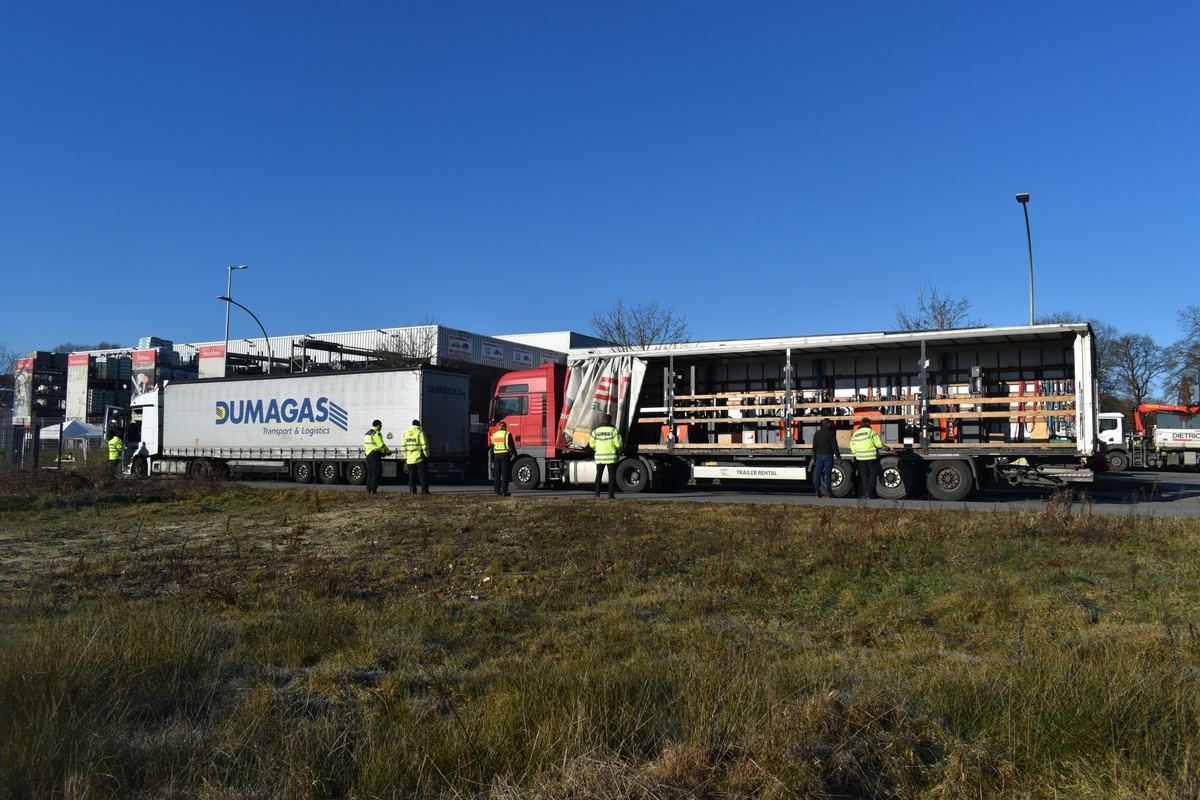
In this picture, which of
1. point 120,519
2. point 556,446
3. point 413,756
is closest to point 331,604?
point 413,756

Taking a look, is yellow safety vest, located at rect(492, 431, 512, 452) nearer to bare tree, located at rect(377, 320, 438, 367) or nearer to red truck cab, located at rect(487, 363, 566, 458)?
red truck cab, located at rect(487, 363, 566, 458)

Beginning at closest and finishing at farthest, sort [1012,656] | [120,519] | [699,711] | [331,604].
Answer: [699,711] < [1012,656] < [331,604] < [120,519]

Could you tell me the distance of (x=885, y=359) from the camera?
67.7 feet

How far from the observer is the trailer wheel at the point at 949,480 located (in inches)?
717

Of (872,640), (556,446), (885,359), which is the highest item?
(885,359)

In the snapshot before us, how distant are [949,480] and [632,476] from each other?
7.27 metres

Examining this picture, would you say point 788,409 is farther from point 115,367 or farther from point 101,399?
point 101,399

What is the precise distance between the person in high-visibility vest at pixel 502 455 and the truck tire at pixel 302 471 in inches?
418

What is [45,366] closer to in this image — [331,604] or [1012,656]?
[331,604]

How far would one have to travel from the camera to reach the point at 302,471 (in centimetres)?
2850

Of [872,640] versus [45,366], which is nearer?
[872,640]

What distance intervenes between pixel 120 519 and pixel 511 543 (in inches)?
314

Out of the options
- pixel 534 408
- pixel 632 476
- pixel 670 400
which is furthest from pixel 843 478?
pixel 534 408

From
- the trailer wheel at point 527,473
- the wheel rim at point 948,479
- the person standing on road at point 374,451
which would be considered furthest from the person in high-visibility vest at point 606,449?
the wheel rim at point 948,479
